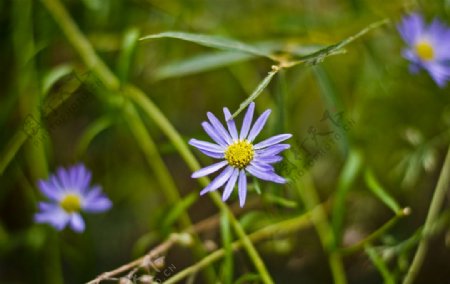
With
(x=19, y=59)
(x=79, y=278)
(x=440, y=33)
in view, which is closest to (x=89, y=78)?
(x=19, y=59)

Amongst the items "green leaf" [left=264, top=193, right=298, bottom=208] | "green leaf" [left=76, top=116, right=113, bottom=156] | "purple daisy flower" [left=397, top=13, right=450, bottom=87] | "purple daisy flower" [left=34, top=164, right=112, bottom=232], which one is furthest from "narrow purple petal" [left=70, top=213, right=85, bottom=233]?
"purple daisy flower" [left=397, top=13, right=450, bottom=87]

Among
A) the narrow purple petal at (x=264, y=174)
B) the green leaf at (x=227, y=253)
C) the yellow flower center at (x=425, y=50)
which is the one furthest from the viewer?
the yellow flower center at (x=425, y=50)

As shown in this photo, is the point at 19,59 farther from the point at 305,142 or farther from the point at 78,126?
the point at 305,142

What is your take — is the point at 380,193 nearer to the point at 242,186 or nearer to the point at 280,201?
the point at 280,201

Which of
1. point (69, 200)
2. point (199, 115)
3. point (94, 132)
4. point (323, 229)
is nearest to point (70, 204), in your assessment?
point (69, 200)

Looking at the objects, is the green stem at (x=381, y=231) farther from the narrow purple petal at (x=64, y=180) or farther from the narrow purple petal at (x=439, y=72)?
the narrow purple petal at (x=64, y=180)

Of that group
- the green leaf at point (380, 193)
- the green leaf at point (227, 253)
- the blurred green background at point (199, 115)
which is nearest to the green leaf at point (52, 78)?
the blurred green background at point (199, 115)
